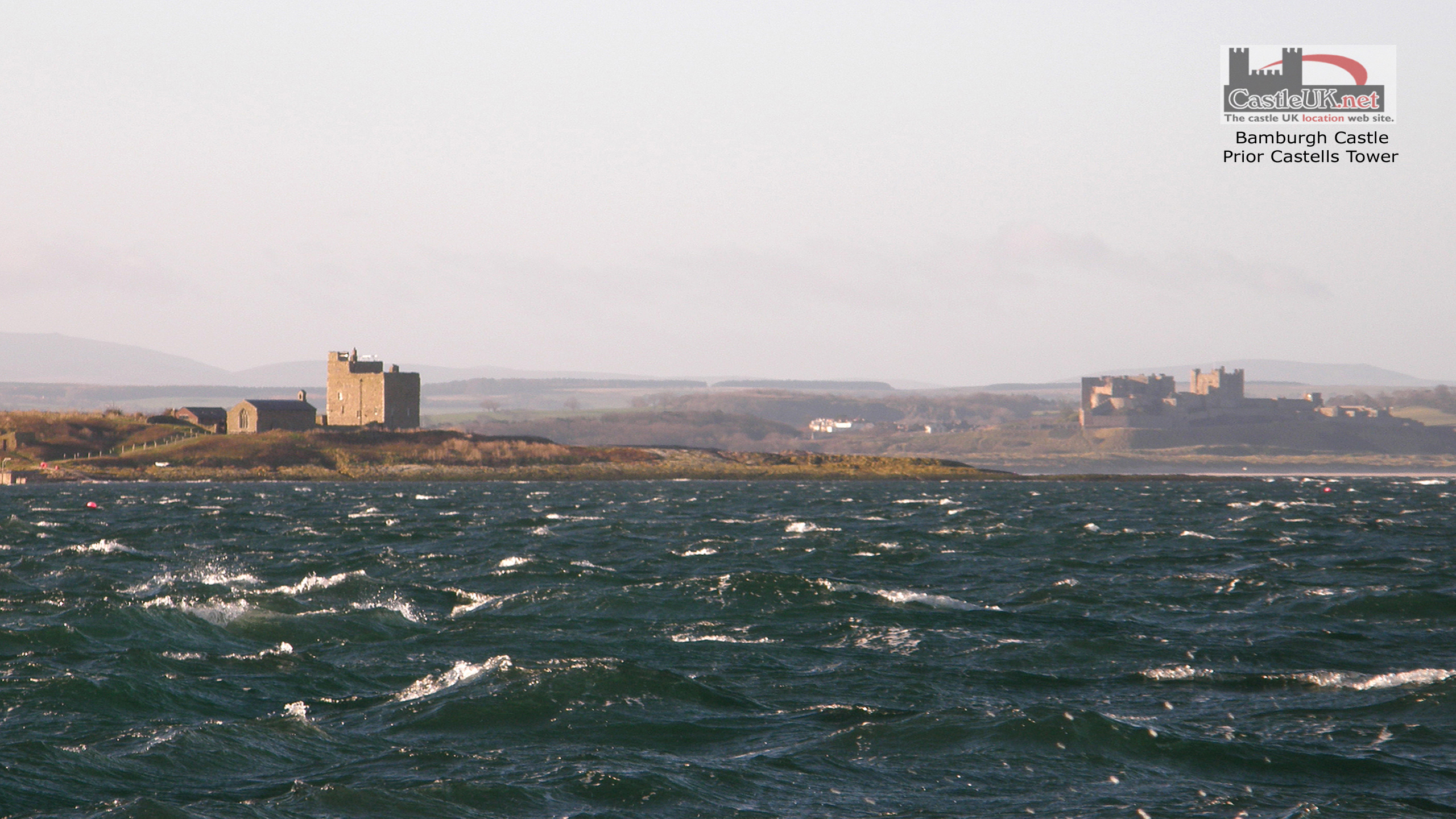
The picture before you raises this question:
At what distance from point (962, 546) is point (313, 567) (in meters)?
25.9

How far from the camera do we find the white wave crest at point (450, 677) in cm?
2234

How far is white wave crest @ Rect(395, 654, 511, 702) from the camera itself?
2234cm

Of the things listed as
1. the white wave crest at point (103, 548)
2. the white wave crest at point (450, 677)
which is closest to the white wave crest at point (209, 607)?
the white wave crest at point (450, 677)

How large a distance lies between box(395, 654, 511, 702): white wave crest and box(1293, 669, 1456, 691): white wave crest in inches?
564

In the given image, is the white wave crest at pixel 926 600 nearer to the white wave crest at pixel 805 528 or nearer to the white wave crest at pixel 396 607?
the white wave crest at pixel 396 607

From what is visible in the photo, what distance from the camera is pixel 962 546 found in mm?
54500

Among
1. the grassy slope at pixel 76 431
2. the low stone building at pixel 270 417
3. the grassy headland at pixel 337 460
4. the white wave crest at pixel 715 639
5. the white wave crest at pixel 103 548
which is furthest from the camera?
the low stone building at pixel 270 417

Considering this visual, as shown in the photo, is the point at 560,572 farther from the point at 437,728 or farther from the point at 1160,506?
the point at 1160,506

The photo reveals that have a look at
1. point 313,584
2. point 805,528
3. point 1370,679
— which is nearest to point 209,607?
point 313,584

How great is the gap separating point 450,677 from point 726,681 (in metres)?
4.93

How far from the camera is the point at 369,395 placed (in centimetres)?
18538

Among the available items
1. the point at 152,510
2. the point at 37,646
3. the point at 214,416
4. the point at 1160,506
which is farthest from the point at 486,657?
the point at 214,416

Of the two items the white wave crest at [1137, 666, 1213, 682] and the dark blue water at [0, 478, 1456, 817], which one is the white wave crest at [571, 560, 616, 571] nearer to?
the dark blue water at [0, 478, 1456, 817]

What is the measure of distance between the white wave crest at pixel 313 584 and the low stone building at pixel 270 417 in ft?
484
